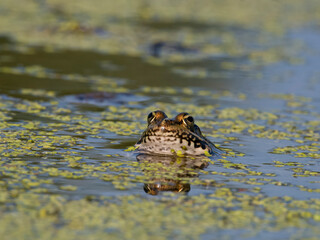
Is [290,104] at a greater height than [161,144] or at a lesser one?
greater

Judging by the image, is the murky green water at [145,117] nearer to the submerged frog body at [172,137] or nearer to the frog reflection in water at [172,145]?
the frog reflection in water at [172,145]

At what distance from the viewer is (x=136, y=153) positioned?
375 inches

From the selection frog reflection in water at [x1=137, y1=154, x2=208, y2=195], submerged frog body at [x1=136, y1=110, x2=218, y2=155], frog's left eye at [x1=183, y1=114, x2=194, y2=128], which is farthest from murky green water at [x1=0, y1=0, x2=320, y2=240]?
frog's left eye at [x1=183, y1=114, x2=194, y2=128]

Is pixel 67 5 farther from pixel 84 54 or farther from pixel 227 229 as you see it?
pixel 227 229

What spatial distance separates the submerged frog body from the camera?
30.6ft

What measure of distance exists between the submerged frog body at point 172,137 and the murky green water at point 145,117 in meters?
0.23

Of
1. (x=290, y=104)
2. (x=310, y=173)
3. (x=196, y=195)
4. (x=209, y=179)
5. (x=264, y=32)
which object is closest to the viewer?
(x=196, y=195)

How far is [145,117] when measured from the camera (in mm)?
12523

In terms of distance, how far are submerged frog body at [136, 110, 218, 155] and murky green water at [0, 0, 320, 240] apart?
0.23 meters

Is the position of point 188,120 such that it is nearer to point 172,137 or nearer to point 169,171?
point 172,137

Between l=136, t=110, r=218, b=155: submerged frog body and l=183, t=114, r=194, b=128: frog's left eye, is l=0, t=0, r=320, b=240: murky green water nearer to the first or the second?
l=136, t=110, r=218, b=155: submerged frog body

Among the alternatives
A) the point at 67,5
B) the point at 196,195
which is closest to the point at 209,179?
the point at 196,195

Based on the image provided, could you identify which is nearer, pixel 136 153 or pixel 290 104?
pixel 136 153

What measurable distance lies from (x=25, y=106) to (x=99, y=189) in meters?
5.45
